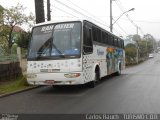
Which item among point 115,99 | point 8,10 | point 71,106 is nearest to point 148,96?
point 115,99

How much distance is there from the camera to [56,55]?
13.7 meters

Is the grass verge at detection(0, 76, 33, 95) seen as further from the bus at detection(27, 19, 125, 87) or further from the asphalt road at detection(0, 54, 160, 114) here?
the bus at detection(27, 19, 125, 87)

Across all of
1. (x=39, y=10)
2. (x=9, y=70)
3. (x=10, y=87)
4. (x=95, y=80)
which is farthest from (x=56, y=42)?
(x=9, y=70)

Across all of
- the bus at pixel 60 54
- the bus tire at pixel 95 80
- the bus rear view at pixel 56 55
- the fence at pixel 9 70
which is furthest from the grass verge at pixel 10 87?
the bus tire at pixel 95 80

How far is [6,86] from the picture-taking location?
16.1 metres

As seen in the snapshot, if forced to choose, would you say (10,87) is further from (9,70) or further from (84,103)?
(84,103)

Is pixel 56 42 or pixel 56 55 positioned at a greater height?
pixel 56 42

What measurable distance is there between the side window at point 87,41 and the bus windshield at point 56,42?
529mm

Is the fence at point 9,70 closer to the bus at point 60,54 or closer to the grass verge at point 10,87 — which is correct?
the grass verge at point 10,87

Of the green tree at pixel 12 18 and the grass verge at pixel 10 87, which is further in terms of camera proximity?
the green tree at pixel 12 18

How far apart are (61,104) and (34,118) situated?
89.1 inches

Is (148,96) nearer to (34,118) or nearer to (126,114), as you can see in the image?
(126,114)

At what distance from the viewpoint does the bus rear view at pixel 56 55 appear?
13.5 metres

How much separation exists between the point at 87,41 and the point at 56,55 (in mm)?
1816
